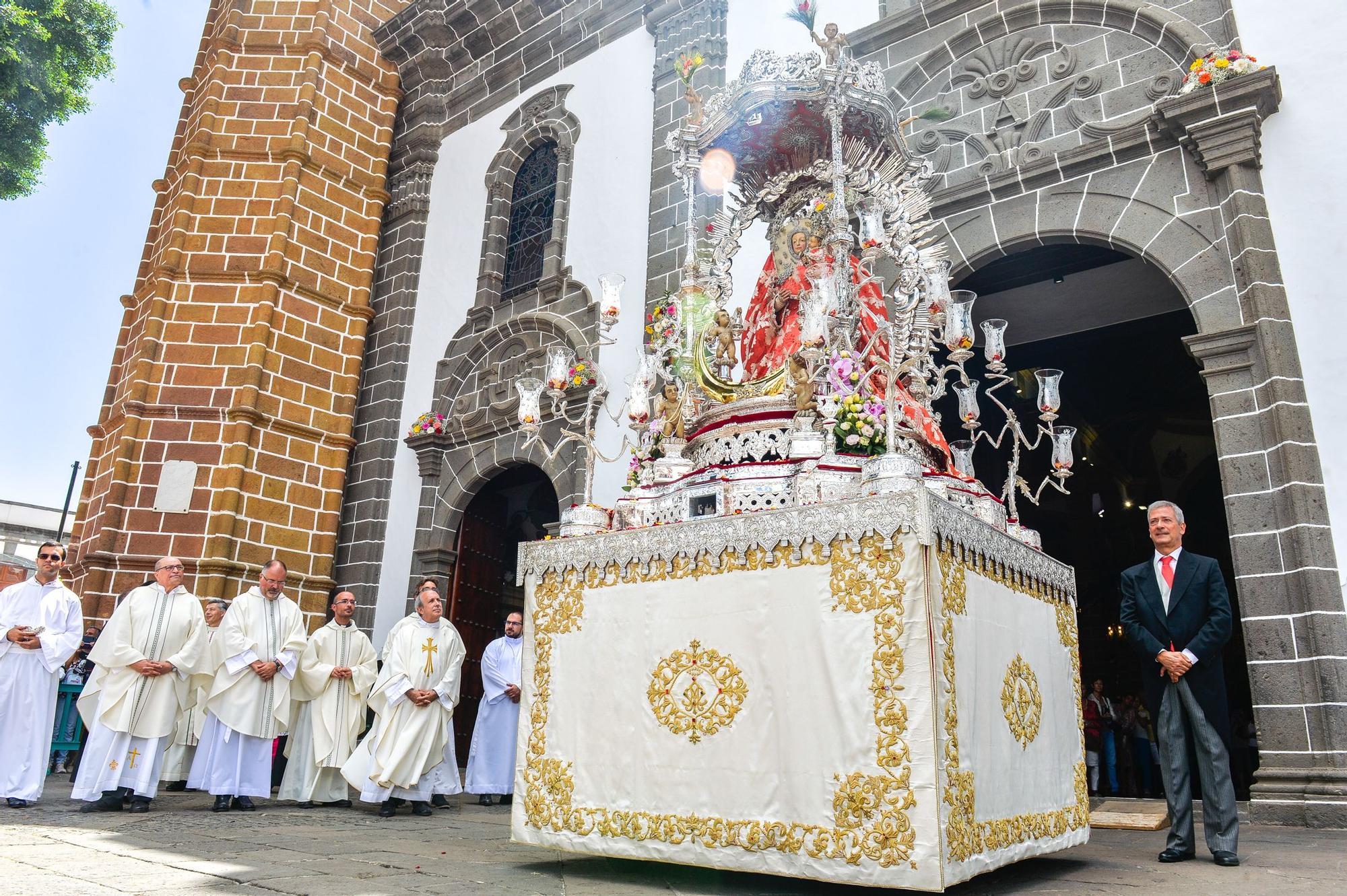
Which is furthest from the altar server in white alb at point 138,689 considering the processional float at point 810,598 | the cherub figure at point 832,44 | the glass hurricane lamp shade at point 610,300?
the cherub figure at point 832,44

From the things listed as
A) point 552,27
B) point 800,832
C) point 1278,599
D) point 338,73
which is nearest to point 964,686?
point 800,832

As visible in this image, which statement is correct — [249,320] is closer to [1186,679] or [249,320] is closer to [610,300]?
[610,300]

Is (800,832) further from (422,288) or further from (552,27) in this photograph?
(552,27)

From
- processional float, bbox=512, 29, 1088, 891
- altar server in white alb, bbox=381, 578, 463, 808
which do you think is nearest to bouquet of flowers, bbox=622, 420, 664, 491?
processional float, bbox=512, 29, 1088, 891

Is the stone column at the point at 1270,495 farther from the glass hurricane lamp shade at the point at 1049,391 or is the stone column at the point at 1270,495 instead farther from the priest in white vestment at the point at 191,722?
the priest in white vestment at the point at 191,722

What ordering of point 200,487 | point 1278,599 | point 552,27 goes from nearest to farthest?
point 1278,599 < point 200,487 < point 552,27

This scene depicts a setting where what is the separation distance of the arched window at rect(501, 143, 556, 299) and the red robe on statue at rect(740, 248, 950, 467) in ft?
16.8

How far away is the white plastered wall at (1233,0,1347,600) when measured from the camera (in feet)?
19.5

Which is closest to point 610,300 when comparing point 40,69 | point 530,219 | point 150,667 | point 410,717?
point 410,717

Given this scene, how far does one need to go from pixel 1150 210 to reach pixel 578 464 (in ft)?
16.6

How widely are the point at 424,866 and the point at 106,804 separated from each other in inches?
123

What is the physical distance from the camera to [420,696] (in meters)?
6.57

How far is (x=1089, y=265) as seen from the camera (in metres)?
9.29

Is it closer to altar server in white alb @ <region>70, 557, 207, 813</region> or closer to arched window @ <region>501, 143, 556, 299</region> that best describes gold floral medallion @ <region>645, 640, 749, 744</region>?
altar server in white alb @ <region>70, 557, 207, 813</region>
